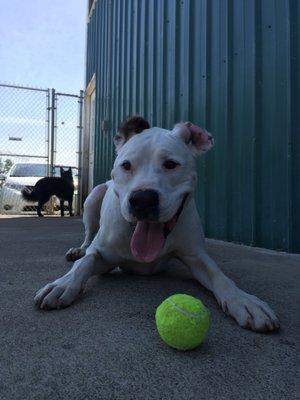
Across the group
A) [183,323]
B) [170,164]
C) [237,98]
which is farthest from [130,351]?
[237,98]

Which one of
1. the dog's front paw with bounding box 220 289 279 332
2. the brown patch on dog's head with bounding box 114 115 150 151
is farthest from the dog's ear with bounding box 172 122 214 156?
the dog's front paw with bounding box 220 289 279 332

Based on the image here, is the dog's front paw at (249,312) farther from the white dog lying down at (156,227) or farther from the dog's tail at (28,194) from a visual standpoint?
the dog's tail at (28,194)

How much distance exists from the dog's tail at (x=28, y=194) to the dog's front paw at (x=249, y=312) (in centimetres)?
855

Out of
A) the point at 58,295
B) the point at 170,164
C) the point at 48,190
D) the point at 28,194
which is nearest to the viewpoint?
the point at 58,295

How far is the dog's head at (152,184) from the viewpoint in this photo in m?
1.89

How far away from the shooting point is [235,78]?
407 cm

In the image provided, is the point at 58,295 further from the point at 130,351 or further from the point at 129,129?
the point at 129,129

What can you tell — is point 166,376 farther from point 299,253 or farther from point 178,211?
point 299,253

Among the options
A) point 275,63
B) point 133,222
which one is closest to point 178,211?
point 133,222

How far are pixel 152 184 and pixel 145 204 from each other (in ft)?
0.42

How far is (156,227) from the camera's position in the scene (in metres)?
2.01

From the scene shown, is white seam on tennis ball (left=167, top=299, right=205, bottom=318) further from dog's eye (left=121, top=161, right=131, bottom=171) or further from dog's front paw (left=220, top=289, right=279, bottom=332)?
dog's eye (left=121, top=161, right=131, bottom=171)

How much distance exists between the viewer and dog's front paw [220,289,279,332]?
160 centimetres

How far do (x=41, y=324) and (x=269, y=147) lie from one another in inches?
103
